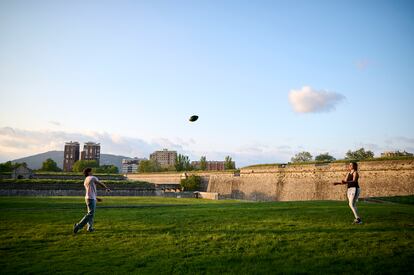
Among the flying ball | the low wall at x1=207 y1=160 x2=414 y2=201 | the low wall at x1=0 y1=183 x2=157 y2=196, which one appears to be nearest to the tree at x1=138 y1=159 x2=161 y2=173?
the low wall at x1=207 y1=160 x2=414 y2=201

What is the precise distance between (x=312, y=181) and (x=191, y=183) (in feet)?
98.2

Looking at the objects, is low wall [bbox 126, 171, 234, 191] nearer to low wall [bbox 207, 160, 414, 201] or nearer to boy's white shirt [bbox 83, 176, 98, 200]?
low wall [bbox 207, 160, 414, 201]

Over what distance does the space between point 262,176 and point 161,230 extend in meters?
43.4

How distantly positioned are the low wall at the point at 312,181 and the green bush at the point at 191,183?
5972 millimetres

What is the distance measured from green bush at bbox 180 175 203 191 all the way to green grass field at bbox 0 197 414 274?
5568 centimetres

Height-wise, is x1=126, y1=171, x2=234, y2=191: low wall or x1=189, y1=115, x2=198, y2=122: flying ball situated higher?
x1=189, y1=115, x2=198, y2=122: flying ball

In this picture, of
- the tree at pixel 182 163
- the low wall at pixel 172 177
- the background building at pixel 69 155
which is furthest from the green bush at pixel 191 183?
the background building at pixel 69 155

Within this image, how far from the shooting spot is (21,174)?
65.1m

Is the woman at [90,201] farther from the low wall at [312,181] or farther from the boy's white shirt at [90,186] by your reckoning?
the low wall at [312,181]

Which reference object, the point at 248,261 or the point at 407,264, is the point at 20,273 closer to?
the point at 248,261

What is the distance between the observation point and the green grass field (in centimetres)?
671

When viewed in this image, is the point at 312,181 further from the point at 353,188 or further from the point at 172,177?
the point at 172,177

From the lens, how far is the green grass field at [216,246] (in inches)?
264

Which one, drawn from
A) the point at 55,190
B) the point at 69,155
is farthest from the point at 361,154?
the point at 69,155
